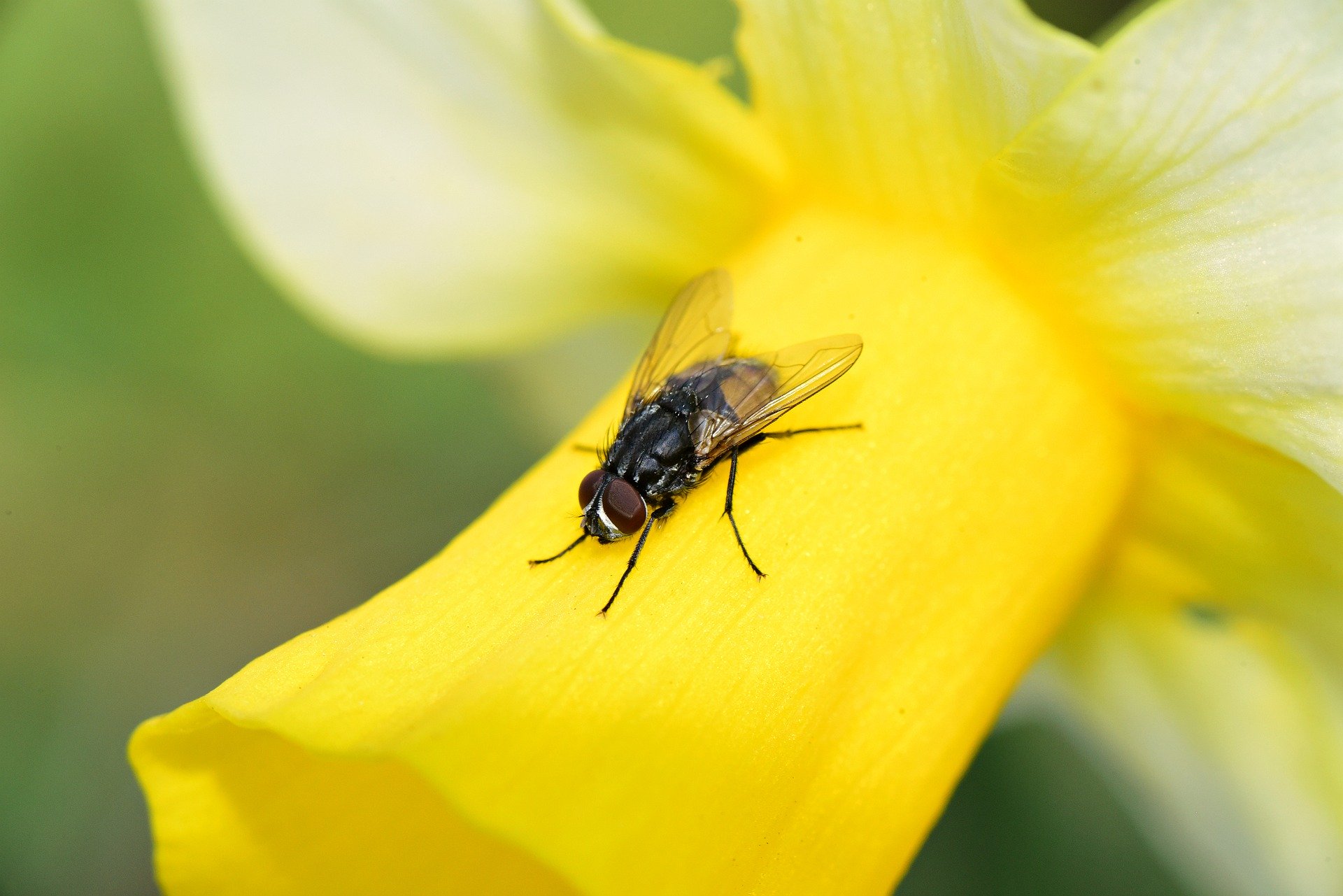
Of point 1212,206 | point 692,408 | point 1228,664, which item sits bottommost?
point 1228,664

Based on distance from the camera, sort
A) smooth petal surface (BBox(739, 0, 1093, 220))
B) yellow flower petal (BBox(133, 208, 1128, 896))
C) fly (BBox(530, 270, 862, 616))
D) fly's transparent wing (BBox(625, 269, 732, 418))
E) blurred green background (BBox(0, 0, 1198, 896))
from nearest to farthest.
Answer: yellow flower petal (BBox(133, 208, 1128, 896)) < smooth petal surface (BBox(739, 0, 1093, 220)) < fly (BBox(530, 270, 862, 616)) < fly's transparent wing (BBox(625, 269, 732, 418)) < blurred green background (BBox(0, 0, 1198, 896))

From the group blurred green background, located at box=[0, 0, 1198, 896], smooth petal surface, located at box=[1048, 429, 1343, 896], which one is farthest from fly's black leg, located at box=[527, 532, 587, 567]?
blurred green background, located at box=[0, 0, 1198, 896]

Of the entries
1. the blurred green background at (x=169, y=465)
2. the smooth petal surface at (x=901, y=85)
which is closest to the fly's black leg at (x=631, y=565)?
the smooth petal surface at (x=901, y=85)

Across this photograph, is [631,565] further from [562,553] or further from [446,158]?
[446,158]

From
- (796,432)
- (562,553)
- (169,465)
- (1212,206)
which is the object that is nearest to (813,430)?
(796,432)

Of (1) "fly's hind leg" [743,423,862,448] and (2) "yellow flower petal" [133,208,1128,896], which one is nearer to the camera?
(2) "yellow flower petal" [133,208,1128,896]

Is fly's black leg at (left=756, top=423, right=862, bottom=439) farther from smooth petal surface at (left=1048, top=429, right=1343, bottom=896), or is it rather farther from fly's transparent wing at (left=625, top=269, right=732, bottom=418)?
smooth petal surface at (left=1048, top=429, right=1343, bottom=896)
